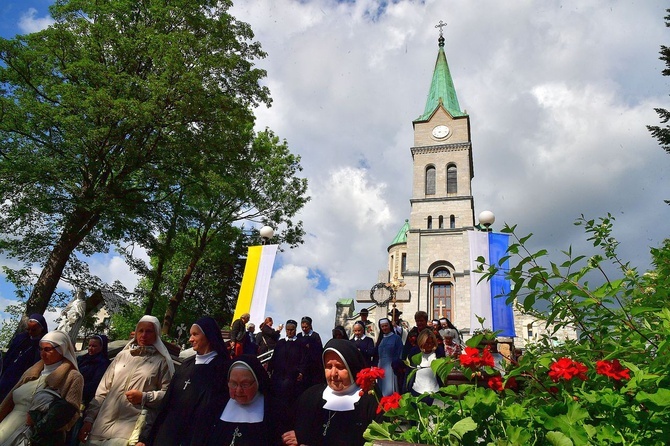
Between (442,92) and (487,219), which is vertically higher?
(442,92)

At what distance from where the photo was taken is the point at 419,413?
191 centimetres

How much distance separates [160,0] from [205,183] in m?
6.14

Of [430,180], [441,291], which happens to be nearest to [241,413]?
[441,291]

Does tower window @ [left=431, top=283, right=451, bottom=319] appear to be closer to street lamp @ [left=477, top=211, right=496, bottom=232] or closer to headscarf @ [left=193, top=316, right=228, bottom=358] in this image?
street lamp @ [left=477, top=211, right=496, bottom=232]

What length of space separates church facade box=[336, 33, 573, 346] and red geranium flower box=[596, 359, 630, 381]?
75.8 ft

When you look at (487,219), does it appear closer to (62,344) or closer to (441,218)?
(62,344)

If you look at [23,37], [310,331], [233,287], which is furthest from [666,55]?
[233,287]

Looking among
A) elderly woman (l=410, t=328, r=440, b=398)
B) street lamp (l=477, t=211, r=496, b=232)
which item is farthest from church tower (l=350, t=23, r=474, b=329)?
elderly woman (l=410, t=328, r=440, b=398)

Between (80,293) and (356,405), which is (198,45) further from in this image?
(356,405)

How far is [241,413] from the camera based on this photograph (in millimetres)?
3561

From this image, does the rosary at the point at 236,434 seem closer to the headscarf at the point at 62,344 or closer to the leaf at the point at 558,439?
the headscarf at the point at 62,344

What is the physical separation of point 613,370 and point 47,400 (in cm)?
441

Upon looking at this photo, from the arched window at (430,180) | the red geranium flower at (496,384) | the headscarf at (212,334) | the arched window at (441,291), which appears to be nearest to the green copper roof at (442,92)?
the arched window at (430,180)

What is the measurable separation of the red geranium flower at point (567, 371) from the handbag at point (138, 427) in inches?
136
